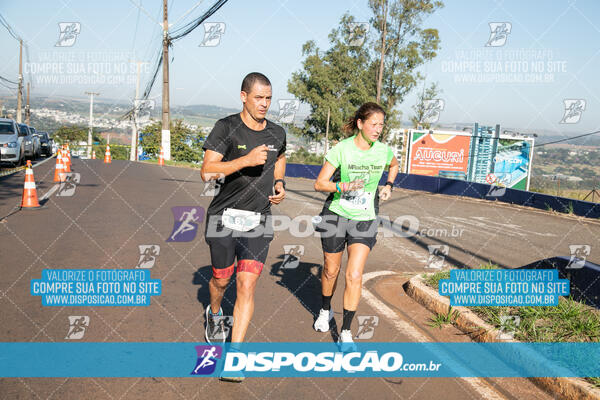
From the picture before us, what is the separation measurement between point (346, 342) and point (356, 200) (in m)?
1.26

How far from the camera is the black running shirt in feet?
11.9

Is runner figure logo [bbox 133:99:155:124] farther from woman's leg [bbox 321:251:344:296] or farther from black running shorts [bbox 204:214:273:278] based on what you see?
black running shorts [bbox 204:214:273:278]

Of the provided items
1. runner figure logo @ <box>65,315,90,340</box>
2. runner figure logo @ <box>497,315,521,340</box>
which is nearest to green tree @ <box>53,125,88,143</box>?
runner figure logo @ <box>65,315,90,340</box>

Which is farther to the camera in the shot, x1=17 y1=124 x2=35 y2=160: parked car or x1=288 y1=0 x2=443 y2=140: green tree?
x1=288 y1=0 x2=443 y2=140: green tree

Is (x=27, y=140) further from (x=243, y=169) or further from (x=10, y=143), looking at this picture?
(x=243, y=169)

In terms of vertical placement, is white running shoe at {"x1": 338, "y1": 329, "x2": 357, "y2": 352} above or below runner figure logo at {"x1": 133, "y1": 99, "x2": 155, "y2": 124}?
below

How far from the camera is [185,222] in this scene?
10328 millimetres

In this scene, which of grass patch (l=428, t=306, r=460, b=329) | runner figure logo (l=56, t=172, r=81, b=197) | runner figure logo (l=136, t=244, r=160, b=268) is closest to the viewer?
grass patch (l=428, t=306, r=460, b=329)

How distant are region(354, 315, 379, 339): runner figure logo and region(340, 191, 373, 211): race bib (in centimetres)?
117

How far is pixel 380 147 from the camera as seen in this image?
15.0 ft

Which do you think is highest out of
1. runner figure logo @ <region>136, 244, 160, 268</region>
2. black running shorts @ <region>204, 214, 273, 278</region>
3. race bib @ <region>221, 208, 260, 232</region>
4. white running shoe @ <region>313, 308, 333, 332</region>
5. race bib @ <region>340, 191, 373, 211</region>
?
race bib @ <region>340, 191, 373, 211</region>

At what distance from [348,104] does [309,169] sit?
820 inches

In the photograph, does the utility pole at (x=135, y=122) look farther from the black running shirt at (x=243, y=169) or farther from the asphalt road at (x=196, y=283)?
the black running shirt at (x=243, y=169)

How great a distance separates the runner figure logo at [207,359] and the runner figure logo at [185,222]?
462cm
